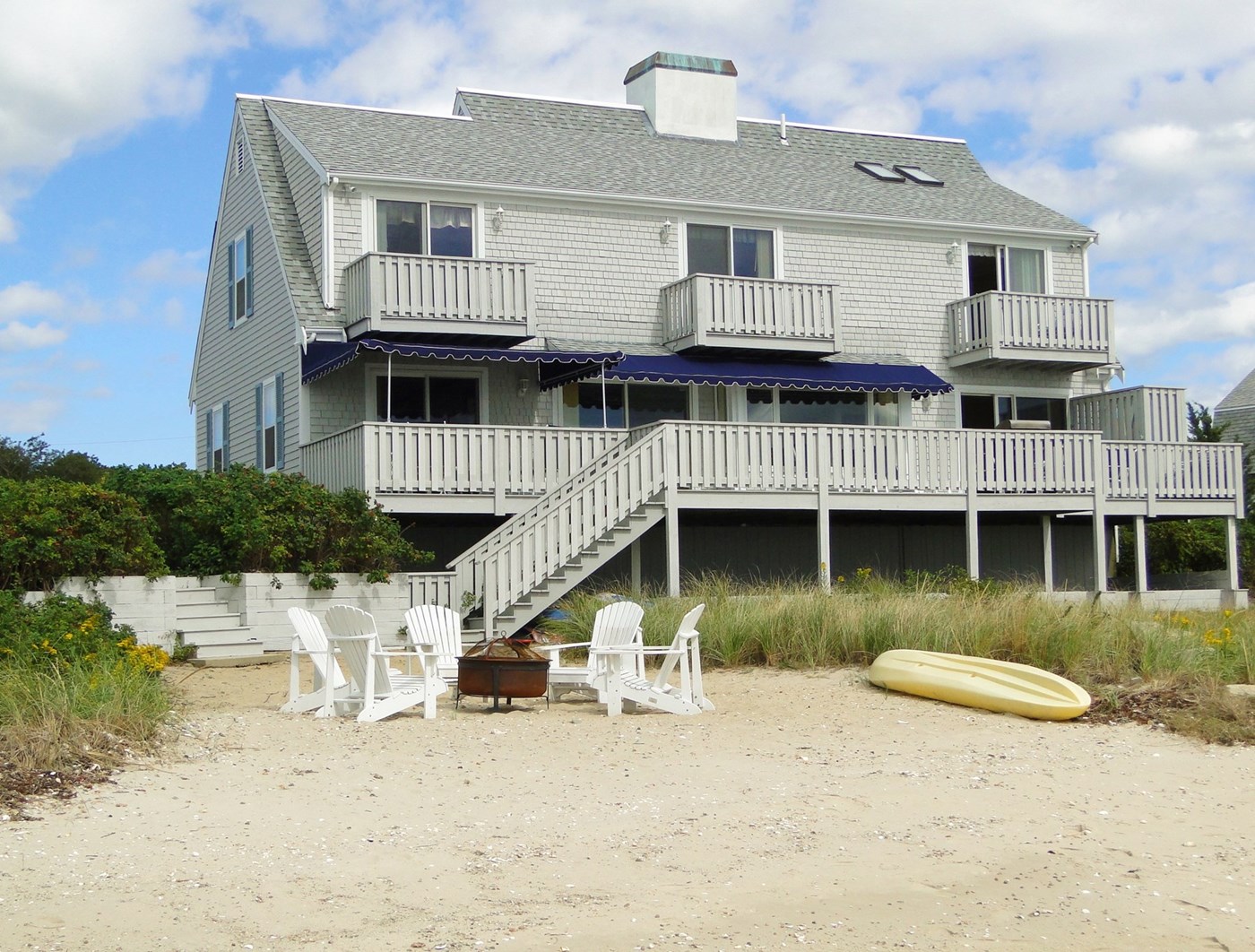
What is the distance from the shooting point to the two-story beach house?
21688 millimetres

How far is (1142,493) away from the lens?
25.3 m

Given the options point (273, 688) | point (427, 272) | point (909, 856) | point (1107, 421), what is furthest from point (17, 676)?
point (1107, 421)

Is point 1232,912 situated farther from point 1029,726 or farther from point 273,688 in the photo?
point 273,688

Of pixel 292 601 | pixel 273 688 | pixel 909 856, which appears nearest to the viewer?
pixel 909 856

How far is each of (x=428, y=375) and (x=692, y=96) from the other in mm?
9159

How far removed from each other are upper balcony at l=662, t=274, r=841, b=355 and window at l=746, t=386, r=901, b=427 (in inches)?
45.0

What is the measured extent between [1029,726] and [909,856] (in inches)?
161

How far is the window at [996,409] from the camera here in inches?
1078

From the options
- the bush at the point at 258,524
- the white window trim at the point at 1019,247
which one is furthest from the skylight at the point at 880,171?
the bush at the point at 258,524

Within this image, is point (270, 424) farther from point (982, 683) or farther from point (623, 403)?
point (982, 683)

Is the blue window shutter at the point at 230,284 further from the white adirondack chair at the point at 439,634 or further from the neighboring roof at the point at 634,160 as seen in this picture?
the white adirondack chair at the point at 439,634

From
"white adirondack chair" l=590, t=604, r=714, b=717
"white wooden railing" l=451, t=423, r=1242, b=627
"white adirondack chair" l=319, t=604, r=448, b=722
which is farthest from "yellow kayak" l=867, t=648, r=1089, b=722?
"white wooden railing" l=451, t=423, r=1242, b=627

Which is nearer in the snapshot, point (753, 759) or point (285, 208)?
point (753, 759)

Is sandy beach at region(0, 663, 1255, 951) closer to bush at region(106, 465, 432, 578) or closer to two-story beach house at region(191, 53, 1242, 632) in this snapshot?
bush at region(106, 465, 432, 578)
